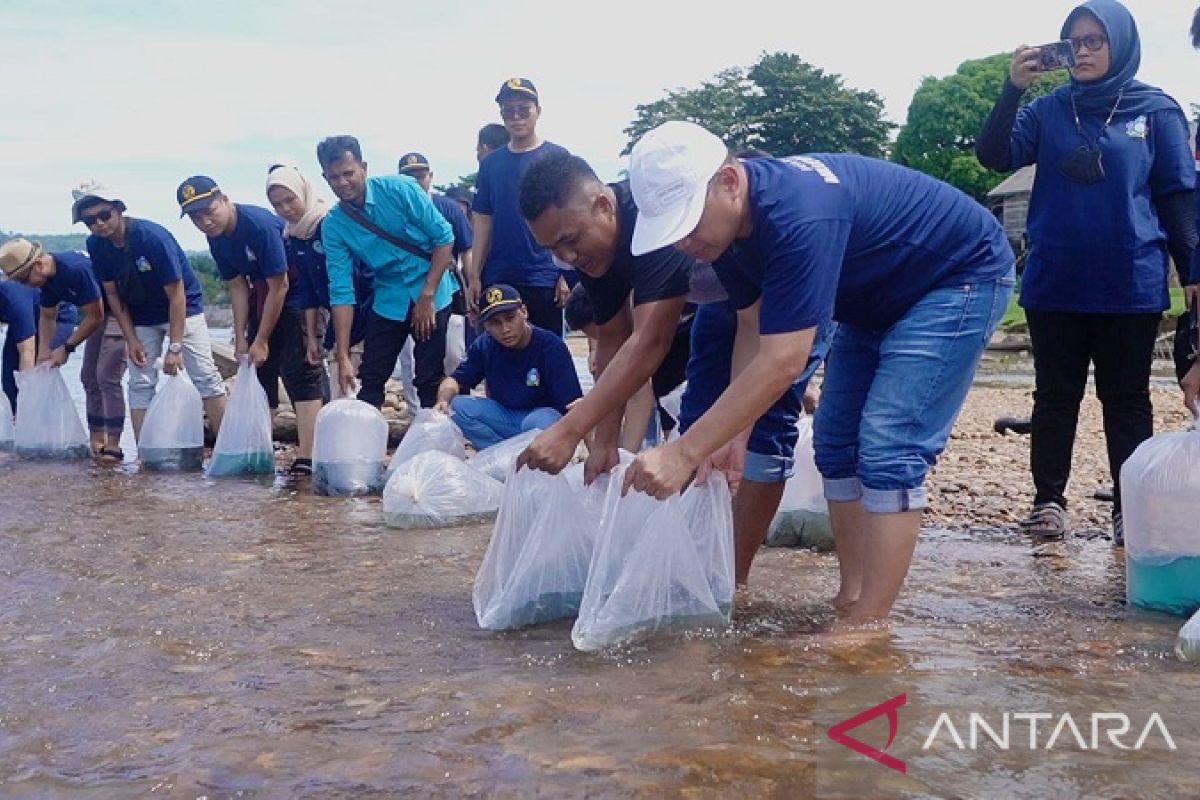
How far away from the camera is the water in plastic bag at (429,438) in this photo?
5.58 metres

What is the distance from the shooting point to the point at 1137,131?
3.96 metres

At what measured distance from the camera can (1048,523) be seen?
14.0 ft

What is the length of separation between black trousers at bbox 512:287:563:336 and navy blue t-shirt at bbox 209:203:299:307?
137 centimetres

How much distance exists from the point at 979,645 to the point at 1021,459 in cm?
405

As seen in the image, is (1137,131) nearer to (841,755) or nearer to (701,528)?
(701,528)

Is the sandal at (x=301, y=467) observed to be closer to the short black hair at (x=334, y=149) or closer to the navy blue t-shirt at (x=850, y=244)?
the short black hair at (x=334, y=149)

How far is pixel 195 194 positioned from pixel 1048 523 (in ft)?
14.5

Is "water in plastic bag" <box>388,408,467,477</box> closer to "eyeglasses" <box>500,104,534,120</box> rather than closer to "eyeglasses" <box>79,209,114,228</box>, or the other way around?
"eyeglasses" <box>500,104,534,120</box>

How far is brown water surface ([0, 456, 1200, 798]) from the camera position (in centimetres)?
211

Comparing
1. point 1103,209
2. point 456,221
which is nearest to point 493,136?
point 456,221

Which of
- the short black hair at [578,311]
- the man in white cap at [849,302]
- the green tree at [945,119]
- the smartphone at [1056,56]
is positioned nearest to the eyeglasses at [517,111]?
the short black hair at [578,311]

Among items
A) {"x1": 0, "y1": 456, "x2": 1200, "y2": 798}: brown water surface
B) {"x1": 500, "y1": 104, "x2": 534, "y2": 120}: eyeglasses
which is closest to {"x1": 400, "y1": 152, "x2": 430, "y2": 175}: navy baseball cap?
{"x1": 500, "y1": 104, "x2": 534, "y2": 120}: eyeglasses

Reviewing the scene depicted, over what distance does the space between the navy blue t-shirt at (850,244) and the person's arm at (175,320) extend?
4607mm

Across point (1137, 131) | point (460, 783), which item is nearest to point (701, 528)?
point (460, 783)
